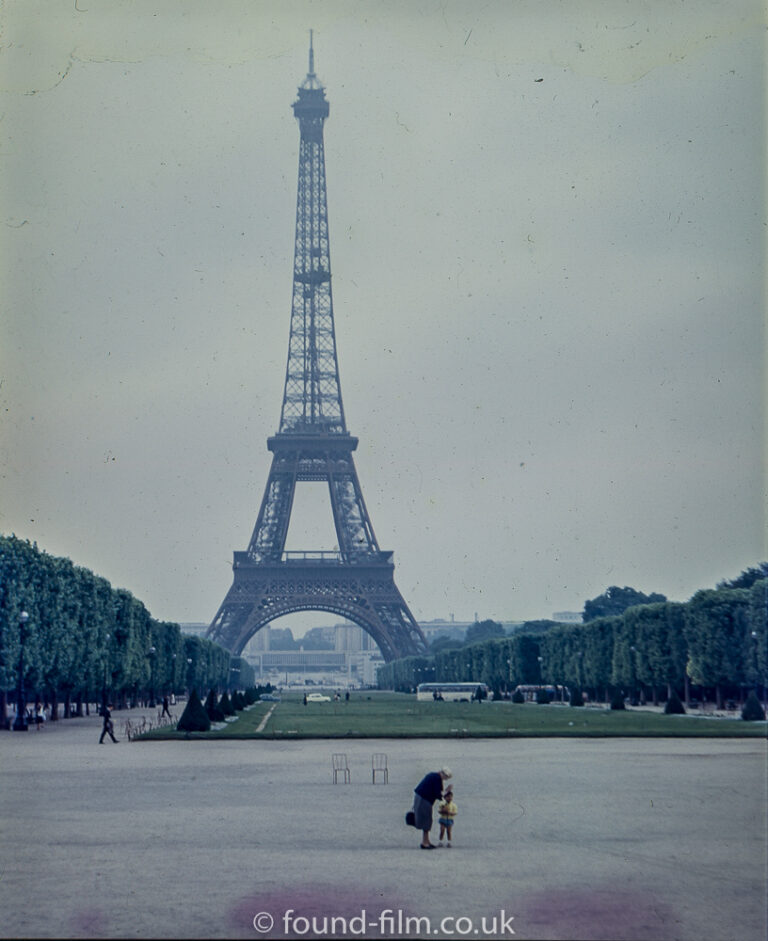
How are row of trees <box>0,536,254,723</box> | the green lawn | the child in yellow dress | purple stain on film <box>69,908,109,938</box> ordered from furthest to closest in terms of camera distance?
1. row of trees <box>0,536,254,723</box>
2. the green lawn
3. the child in yellow dress
4. purple stain on film <box>69,908,109,938</box>

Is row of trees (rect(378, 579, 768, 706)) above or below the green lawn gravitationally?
above

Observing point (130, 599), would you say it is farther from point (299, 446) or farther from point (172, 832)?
point (172, 832)

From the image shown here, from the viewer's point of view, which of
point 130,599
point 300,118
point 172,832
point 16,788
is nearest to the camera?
point 172,832

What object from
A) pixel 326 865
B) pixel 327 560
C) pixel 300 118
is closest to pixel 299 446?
pixel 327 560

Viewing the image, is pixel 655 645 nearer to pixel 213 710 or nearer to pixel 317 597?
pixel 213 710

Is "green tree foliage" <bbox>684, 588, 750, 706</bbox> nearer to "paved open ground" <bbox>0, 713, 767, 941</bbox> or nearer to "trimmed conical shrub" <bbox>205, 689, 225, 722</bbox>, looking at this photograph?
"trimmed conical shrub" <bbox>205, 689, 225, 722</bbox>

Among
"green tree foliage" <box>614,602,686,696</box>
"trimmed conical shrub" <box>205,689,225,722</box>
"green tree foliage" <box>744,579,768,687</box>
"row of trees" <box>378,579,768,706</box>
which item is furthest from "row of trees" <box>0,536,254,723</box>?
"green tree foliage" <box>744,579,768,687</box>

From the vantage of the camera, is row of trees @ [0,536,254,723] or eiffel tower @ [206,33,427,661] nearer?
row of trees @ [0,536,254,723]
